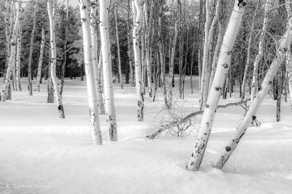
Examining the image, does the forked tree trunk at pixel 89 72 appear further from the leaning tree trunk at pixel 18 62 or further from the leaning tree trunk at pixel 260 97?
the leaning tree trunk at pixel 18 62

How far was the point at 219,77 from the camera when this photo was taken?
5.55 meters

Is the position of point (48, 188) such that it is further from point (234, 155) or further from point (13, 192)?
point (234, 155)

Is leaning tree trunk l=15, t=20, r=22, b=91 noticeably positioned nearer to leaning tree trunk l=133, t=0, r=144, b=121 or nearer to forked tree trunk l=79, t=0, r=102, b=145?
leaning tree trunk l=133, t=0, r=144, b=121

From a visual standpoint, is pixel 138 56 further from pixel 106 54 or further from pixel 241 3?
pixel 241 3

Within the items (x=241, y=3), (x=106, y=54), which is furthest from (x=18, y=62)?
(x=241, y=3)

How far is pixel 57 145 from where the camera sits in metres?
7.11

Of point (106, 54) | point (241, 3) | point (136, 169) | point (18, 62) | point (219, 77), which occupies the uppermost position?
point (241, 3)

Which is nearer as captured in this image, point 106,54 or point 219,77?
point 219,77

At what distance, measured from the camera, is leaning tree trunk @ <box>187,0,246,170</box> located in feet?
17.4

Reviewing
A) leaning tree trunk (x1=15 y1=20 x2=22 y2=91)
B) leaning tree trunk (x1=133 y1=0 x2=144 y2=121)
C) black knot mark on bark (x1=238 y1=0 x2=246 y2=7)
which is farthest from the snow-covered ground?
leaning tree trunk (x1=15 y1=20 x2=22 y2=91)

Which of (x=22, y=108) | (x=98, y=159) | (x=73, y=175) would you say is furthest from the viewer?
(x=22, y=108)

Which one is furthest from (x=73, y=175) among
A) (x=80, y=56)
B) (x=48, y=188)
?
(x=80, y=56)

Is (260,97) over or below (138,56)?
below

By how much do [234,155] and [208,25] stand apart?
10440 millimetres
